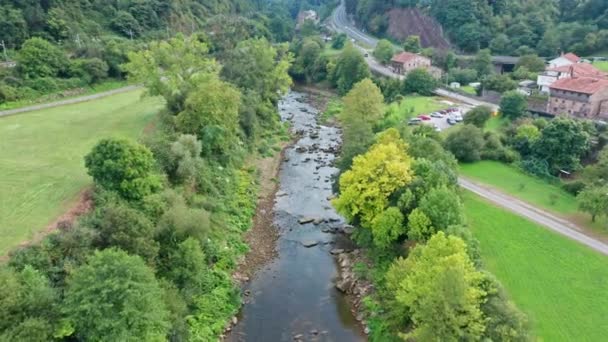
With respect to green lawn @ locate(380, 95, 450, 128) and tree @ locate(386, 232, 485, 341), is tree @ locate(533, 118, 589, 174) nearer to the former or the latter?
green lawn @ locate(380, 95, 450, 128)

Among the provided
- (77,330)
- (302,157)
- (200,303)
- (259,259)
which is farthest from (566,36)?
(77,330)

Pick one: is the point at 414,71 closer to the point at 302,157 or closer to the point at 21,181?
the point at 302,157

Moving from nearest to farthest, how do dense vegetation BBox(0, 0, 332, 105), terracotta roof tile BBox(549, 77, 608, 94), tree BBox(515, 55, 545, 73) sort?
1. terracotta roof tile BBox(549, 77, 608, 94)
2. dense vegetation BBox(0, 0, 332, 105)
3. tree BBox(515, 55, 545, 73)

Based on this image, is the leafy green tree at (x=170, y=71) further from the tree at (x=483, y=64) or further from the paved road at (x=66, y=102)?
the tree at (x=483, y=64)

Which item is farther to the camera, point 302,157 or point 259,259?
point 302,157

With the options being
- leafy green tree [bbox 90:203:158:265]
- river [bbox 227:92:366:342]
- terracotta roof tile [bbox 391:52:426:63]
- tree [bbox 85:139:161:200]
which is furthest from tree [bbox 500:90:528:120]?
leafy green tree [bbox 90:203:158:265]

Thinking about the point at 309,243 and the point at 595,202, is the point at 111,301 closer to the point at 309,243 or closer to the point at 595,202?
the point at 309,243
